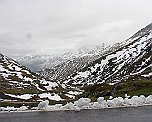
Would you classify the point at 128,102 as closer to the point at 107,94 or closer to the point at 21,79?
the point at 107,94

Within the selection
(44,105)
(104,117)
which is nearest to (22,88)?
(44,105)

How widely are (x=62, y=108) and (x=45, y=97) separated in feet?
214

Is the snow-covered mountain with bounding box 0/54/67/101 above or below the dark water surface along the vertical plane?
above

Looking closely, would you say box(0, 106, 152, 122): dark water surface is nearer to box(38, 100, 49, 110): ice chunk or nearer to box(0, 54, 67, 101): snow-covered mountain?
box(38, 100, 49, 110): ice chunk

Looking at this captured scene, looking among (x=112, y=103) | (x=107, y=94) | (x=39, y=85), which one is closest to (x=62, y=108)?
(x=112, y=103)

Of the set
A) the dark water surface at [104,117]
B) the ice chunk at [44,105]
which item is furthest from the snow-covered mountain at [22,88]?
the dark water surface at [104,117]

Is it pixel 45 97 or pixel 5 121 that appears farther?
pixel 45 97

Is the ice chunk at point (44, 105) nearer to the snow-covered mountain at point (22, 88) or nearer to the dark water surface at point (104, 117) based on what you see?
the dark water surface at point (104, 117)

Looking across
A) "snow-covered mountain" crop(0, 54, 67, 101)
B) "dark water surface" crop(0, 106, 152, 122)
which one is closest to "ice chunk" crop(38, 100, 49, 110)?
"dark water surface" crop(0, 106, 152, 122)

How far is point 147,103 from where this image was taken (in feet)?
228

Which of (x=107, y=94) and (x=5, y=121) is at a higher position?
(x=107, y=94)

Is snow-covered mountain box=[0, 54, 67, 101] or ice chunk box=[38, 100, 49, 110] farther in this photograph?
snow-covered mountain box=[0, 54, 67, 101]

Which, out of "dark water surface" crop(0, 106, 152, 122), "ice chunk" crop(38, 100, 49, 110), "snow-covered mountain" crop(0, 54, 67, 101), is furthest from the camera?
"snow-covered mountain" crop(0, 54, 67, 101)

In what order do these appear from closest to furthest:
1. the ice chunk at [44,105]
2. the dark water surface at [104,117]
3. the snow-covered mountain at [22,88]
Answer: the dark water surface at [104,117]
the ice chunk at [44,105]
the snow-covered mountain at [22,88]
